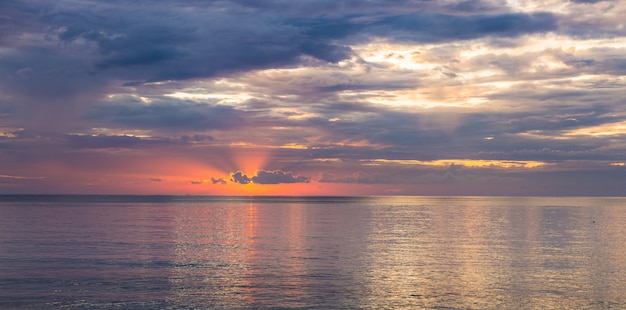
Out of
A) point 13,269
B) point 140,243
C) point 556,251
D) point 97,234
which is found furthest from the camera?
point 97,234

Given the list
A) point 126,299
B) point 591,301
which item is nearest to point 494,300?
point 591,301

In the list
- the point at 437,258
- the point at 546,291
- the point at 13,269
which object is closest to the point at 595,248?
the point at 437,258

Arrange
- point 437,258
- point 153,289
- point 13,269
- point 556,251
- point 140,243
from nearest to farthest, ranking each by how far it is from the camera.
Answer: point 153,289 → point 13,269 → point 437,258 → point 556,251 → point 140,243

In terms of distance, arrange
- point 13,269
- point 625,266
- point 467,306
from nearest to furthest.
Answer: point 467,306
point 13,269
point 625,266

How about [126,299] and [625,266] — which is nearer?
[126,299]

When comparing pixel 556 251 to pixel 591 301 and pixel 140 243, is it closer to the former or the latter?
pixel 591 301

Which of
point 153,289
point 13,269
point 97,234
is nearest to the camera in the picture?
point 153,289

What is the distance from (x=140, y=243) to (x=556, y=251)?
51.9 meters

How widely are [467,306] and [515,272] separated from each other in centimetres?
1678

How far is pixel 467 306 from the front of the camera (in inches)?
1628

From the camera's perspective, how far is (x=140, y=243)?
257 ft

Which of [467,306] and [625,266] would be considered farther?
[625,266]

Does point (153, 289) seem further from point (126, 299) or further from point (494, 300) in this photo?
point (494, 300)

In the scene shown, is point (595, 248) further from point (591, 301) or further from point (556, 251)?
point (591, 301)
